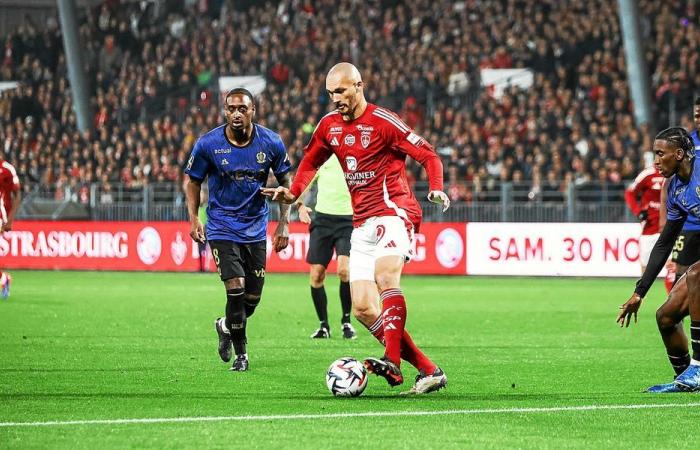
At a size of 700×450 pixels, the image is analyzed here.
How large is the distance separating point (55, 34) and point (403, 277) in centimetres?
2058

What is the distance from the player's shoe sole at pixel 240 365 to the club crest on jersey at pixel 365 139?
254 centimetres

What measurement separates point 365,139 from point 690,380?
9.54 ft

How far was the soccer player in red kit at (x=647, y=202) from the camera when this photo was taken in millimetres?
16719

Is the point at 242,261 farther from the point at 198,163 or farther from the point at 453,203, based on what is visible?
the point at 453,203

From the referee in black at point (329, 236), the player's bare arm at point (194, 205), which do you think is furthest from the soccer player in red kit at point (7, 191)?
the player's bare arm at point (194, 205)

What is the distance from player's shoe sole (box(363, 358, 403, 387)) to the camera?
9.18m

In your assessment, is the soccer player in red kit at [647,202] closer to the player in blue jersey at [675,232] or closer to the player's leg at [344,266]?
the player's leg at [344,266]

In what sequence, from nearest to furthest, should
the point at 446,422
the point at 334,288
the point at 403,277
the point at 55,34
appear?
the point at 446,422 → the point at 334,288 → the point at 403,277 → the point at 55,34

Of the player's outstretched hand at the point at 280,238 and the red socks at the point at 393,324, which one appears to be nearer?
the red socks at the point at 393,324

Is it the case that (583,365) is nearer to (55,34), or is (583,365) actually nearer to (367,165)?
(367,165)

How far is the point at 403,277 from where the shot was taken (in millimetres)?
28484

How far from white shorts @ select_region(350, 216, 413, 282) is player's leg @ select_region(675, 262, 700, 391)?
2.02 m

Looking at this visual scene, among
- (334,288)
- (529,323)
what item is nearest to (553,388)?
(529,323)

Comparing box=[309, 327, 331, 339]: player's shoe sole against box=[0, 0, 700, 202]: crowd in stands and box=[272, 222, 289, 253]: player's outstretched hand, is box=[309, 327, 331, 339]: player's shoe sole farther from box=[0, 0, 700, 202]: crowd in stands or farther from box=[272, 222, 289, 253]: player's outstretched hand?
box=[0, 0, 700, 202]: crowd in stands
